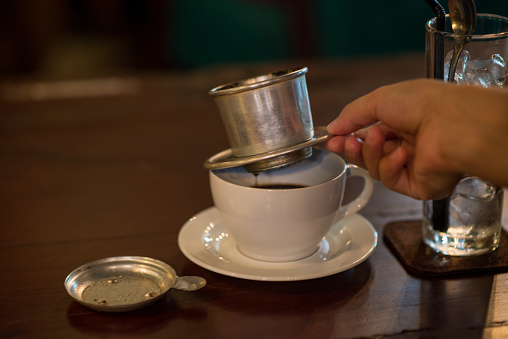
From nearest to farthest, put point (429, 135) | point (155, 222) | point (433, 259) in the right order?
point (429, 135)
point (433, 259)
point (155, 222)

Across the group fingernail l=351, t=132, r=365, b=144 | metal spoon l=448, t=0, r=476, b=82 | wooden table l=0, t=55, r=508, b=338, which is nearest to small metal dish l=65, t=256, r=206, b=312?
wooden table l=0, t=55, r=508, b=338

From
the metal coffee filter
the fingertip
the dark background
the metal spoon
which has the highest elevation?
the metal spoon

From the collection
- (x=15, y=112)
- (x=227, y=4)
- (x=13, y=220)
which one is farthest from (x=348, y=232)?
(x=227, y=4)

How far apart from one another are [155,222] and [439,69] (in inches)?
14.9

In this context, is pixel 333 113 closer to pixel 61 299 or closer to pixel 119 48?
pixel 61 299

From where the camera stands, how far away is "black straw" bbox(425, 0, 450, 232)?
570 mm

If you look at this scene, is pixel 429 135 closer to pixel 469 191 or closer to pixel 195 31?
pixel 469 191

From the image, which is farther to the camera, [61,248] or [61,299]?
[61,248]

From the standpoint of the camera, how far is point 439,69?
22.9 inches

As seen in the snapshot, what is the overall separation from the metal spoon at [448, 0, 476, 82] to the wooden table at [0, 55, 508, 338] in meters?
0.21

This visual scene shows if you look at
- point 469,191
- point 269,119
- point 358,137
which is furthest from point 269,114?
point 469,191

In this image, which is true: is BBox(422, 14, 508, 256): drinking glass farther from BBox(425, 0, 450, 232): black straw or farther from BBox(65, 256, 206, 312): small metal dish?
BBox(65, 256, 206, 312): small metal dish

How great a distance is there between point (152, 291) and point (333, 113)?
0.61 m

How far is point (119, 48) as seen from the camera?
2830 mm
